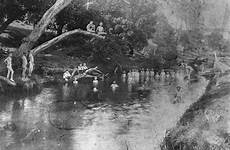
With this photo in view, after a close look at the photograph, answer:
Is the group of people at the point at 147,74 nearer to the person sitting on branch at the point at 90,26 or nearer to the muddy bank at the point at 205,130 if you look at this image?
the person sitting on branch at the point at 90,26

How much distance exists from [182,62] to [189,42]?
24.1 feet

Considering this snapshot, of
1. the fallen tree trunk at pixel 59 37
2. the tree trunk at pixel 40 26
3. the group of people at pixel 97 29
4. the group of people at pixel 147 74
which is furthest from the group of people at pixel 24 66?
the group of people at pixel 147 74

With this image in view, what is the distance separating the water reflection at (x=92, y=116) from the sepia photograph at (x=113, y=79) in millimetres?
54

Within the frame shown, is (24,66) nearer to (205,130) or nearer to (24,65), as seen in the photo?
(24,65)

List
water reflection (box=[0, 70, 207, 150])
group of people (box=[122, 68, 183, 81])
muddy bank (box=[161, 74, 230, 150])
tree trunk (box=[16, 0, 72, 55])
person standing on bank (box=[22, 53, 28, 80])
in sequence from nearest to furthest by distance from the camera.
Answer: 1. muddy bank (box=[161, 74, 230, 150])
2. water reflection (box=[0, 70, 207, 150])
3. person standing on bank (box=[22, 53, 28, 80])
4. tree trunk (box=[16, 0, 72, 55])
5. group of people (box=[122, 68, 183, 81])

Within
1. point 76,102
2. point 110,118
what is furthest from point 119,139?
point 76,102

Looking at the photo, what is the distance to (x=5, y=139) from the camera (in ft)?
66.2

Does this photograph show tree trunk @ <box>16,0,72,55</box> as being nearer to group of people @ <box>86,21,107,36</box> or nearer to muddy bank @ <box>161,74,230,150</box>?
group of people @ <box>86,21,107,36</box>

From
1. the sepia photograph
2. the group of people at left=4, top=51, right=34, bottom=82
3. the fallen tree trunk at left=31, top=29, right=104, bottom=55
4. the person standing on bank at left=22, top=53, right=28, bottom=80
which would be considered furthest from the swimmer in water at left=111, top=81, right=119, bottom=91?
the person standing on bank at left=22, top=53, right=28, bottom=80

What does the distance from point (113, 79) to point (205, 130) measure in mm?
21954

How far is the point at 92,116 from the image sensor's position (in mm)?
25375

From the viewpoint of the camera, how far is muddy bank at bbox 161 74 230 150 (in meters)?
15.6

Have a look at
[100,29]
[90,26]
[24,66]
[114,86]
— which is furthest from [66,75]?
[90,26]

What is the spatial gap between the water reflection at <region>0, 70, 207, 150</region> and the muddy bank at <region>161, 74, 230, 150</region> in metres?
2.72
